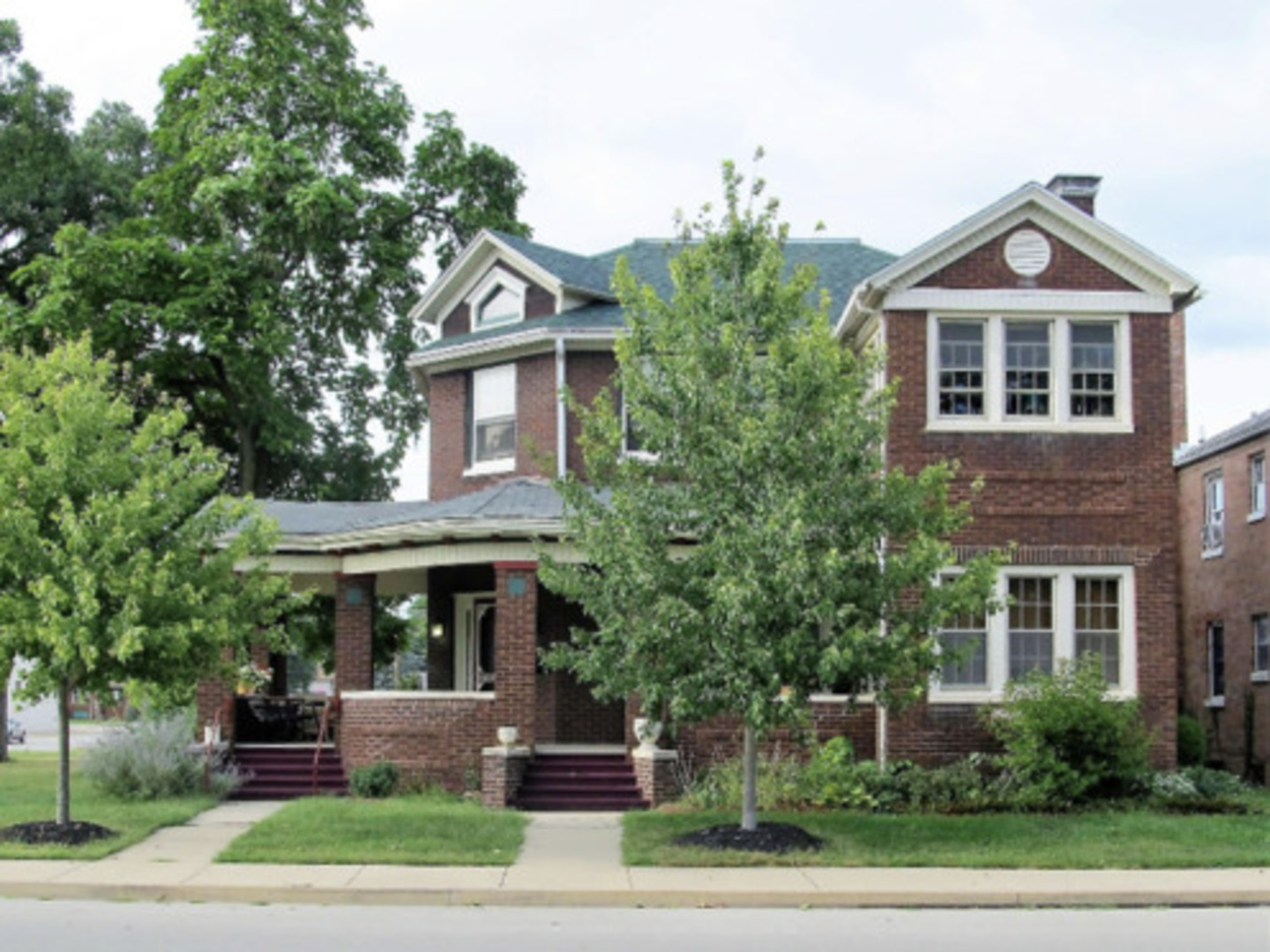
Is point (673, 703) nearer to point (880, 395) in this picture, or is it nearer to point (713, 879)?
point (713, 879)

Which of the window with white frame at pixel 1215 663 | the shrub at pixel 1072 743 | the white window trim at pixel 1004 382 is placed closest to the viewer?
the shrub at pixel 1072 743

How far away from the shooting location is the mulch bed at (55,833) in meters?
15.6

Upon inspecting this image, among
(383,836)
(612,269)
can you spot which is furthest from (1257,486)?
(383,836)

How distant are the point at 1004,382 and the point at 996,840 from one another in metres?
6.70

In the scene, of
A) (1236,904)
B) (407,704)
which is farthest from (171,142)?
(1236,904)

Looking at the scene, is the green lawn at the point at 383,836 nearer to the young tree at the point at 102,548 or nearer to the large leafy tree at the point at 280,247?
the young tree at the point at 102,548

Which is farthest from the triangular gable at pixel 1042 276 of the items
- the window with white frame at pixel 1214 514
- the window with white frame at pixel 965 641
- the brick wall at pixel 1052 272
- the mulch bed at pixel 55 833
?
the mulch bed at pixel 55 833

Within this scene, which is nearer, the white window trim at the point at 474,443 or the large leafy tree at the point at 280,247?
the white window trim at the point at 474,443

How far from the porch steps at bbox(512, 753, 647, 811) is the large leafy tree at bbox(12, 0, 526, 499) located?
42.9 feet

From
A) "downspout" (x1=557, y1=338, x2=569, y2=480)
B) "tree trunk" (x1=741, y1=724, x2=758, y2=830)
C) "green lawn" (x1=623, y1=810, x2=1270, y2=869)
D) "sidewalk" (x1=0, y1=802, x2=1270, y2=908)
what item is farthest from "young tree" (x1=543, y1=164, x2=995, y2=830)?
"downspout" (x1=557, y1=338, x2=569, y2=480)

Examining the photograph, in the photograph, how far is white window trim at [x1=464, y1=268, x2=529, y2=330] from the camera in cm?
2553

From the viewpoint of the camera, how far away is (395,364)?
33562 millimetres

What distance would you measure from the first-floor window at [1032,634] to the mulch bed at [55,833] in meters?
11.2

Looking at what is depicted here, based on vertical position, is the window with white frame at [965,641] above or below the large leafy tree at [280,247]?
below
